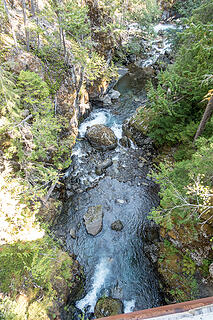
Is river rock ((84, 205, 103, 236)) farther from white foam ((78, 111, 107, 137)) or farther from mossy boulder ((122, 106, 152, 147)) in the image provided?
white foam ((78, 111, 107, 137))

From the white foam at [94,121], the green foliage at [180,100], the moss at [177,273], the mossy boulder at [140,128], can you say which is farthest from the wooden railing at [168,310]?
the white foam at [94,121]

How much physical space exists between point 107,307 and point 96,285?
1.15 m

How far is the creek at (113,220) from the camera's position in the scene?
8539 millimetres

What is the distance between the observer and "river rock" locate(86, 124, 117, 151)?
1549 centimetres

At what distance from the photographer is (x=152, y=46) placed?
31.6 m

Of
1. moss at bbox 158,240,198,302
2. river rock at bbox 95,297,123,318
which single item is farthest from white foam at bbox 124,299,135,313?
moss at bbox 158,240,198,302

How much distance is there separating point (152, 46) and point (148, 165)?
95.1 ft

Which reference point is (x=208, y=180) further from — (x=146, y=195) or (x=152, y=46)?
(x=152, y=46)

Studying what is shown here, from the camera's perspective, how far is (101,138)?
50.9 feet

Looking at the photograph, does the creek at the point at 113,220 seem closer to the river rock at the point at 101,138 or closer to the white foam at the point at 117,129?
the white foam at the point at 117,129

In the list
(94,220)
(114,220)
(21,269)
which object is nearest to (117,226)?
(114,220)

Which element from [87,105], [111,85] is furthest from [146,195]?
[111,85]

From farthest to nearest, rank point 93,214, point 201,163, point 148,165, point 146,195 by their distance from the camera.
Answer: point 148,165, point 146,195, point 93,214, point 201,163

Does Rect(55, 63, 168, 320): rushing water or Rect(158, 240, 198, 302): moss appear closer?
Rect(158, 240, 198, 302): moss
